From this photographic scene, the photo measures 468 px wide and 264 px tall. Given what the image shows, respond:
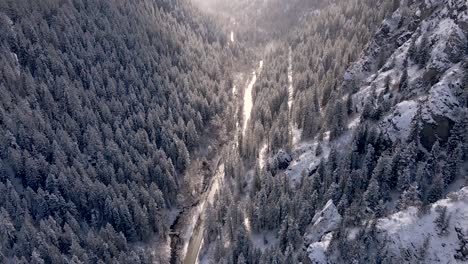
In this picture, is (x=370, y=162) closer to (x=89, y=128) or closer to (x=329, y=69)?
(x=329, y=69)

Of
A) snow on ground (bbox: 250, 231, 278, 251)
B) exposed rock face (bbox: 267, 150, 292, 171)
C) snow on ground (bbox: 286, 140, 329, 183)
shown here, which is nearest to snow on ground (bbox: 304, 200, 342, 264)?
snow on ground (bbox: 250, 231, 278, 251)

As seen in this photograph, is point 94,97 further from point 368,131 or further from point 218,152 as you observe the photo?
point 368,131

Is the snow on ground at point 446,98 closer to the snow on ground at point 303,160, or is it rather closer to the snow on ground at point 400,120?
the snow on ground at point 400,120

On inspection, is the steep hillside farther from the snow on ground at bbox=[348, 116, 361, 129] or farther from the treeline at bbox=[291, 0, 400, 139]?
the treeline at bbox=[291, 0, 400, 139]

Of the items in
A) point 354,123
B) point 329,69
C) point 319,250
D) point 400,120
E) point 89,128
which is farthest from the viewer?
point 329,69

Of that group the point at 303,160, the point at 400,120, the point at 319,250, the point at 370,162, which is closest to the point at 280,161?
the point at 303,160
